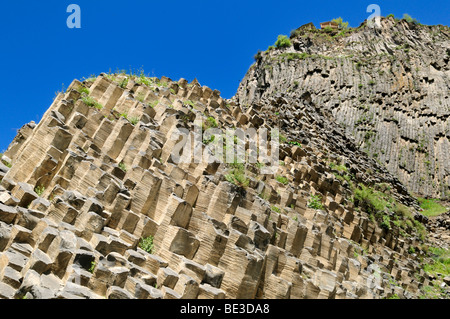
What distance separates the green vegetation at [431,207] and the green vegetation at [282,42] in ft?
108

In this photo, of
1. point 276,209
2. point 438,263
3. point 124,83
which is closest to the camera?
point 276,209

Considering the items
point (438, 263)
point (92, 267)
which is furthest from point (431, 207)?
point (92, 267)

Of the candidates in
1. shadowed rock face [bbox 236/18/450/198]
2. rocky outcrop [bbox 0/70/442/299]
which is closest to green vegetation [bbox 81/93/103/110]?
rocky outcrop [bbox 0/70/442/299]

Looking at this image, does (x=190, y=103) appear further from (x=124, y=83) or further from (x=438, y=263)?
(x=438, y=263)

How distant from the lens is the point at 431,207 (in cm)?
3356

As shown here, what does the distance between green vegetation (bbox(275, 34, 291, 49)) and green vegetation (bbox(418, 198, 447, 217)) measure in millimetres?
32795

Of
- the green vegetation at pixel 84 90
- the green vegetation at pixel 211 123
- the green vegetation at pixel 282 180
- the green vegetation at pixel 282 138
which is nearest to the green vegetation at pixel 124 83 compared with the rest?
the green vegetation at pixel 84 90

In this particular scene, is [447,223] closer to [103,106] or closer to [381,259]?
[381,259]

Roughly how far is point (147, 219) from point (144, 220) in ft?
0.20

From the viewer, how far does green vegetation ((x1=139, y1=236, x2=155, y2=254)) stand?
7.52 metres

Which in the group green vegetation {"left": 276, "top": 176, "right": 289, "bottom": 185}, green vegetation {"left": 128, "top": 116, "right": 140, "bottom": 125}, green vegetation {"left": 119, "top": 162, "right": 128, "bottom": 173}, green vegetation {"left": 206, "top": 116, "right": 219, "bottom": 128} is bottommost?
green vegetation {"left": 119, "top": 162, "right": 128, "bottom": 173}

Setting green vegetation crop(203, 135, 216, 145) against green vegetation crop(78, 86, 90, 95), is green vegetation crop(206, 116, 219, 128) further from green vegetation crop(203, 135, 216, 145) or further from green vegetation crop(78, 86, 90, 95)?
green vegetation crop(78, 86, 90, 95)

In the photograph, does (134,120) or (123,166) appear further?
(134,120)

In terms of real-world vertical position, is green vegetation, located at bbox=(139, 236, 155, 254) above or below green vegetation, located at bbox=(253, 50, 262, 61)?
below
